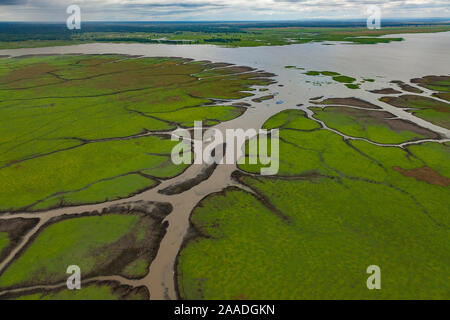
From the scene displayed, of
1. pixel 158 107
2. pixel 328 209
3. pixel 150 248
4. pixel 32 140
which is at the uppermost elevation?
pixel 158 107

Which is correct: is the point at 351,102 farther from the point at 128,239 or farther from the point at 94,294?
the point at 94,294

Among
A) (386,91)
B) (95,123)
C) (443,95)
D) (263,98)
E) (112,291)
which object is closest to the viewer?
(112,291)

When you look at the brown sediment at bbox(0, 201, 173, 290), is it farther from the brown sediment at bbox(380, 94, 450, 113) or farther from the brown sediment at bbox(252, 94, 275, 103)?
the brown sediment at bbox(380, 94, 450, 113)

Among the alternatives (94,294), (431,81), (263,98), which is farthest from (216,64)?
(94,294)

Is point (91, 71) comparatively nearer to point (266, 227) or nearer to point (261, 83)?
point (261, 83)

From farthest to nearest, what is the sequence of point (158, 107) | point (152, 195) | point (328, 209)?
point (158, 107)
point (152, 195)
point (328, 209)

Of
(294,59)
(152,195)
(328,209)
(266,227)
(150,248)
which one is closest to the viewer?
(150,248)
